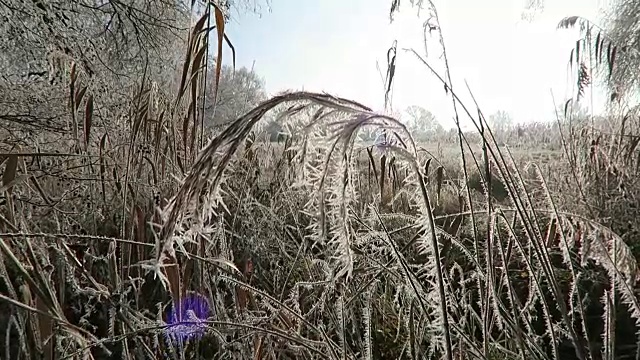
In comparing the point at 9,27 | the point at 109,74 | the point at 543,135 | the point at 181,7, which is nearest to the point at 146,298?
the point at 9,27

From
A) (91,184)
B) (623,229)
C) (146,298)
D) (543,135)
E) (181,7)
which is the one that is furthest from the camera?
(543,135)

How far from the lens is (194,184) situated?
1.04 feet

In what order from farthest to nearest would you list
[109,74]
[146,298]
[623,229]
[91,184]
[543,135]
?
[543,135] → [109,74] → [623,229] → [91,184] → [146,298]

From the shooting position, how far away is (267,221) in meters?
1.42

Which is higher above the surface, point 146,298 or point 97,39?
point 97,39

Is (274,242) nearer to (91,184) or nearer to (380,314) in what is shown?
(380,314)

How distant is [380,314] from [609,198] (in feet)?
4.44

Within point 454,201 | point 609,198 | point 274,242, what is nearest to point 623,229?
point 609,198

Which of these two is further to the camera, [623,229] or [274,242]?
[623,229]

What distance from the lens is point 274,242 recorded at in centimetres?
160

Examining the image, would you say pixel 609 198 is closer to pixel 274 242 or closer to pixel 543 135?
pixel 274 242

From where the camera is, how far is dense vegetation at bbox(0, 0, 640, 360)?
445 mm

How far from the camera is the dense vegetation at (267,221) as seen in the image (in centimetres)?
44

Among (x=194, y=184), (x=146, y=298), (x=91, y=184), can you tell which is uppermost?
(x=194, y=184)
